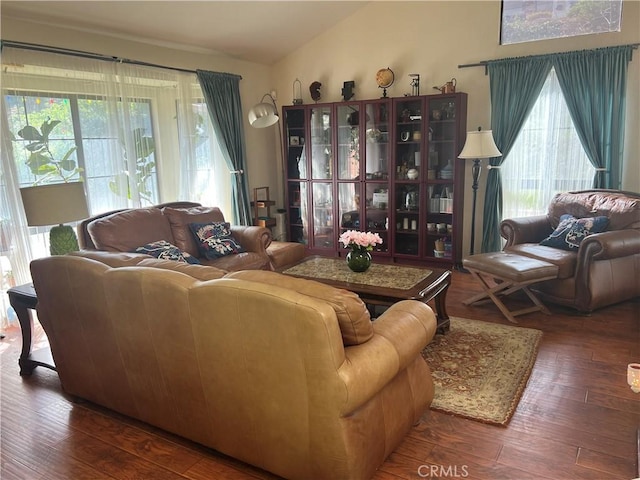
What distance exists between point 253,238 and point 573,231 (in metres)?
2.82

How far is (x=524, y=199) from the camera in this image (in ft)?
17.0

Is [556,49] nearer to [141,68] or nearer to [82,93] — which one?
[141,68]

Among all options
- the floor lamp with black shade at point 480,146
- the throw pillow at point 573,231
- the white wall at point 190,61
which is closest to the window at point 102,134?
the white wall at point 190,61

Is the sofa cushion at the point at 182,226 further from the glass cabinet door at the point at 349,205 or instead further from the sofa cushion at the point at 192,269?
the glass cabinet door at the point at 349,205

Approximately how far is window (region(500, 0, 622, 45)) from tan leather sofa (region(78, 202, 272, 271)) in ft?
10.8

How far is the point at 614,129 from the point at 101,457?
16.0ft

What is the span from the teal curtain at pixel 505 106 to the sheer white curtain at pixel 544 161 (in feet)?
0.32

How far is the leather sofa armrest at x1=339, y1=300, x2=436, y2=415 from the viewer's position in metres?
1.77

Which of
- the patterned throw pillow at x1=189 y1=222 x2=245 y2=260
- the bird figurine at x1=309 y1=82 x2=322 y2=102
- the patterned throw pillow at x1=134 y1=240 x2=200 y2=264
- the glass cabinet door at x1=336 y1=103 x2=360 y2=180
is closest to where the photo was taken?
the patterned throw pillow at x1=134 y1=240 x2=200 y2=264

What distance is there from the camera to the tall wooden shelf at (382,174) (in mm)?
5324

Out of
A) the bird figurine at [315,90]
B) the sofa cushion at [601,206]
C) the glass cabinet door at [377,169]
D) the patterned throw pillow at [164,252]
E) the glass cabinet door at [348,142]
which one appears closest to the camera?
the patterned throw pillow at [164,252]

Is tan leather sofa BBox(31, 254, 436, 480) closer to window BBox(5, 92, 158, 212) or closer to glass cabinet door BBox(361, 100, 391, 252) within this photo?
window BBox(5, 92, 158, 212)

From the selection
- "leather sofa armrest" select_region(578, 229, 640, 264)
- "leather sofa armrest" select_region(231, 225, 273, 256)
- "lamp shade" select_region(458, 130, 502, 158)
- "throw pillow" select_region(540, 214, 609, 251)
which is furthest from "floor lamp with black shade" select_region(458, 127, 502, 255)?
"leather sofa armrest" select_region(231, 225, 273, 256)

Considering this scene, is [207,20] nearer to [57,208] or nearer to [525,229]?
[57,208]
